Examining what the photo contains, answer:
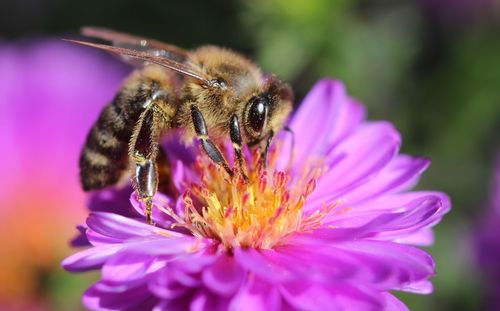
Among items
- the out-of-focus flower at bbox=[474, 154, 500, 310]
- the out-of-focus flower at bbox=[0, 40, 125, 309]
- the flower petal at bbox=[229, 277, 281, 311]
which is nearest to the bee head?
the flower petal at bbox=[229, 277, 281, 311]

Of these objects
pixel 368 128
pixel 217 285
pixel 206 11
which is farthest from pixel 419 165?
pixel 206 11

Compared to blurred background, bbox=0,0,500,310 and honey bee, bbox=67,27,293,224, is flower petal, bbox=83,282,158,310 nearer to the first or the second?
honey bee, bbox=67,27,293,224

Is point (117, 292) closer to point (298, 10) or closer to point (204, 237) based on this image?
point (204, 237)

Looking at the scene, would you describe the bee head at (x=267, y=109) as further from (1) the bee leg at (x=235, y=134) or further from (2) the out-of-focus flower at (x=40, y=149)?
(2) the out-of-focus flower at (x=40, y=149)

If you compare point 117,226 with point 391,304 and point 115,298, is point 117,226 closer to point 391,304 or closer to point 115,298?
point 115,298

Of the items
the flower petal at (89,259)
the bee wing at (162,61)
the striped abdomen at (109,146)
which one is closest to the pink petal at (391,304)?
the flower petal at (89,259)

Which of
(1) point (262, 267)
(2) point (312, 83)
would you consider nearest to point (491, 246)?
(2) point (312, 83)
